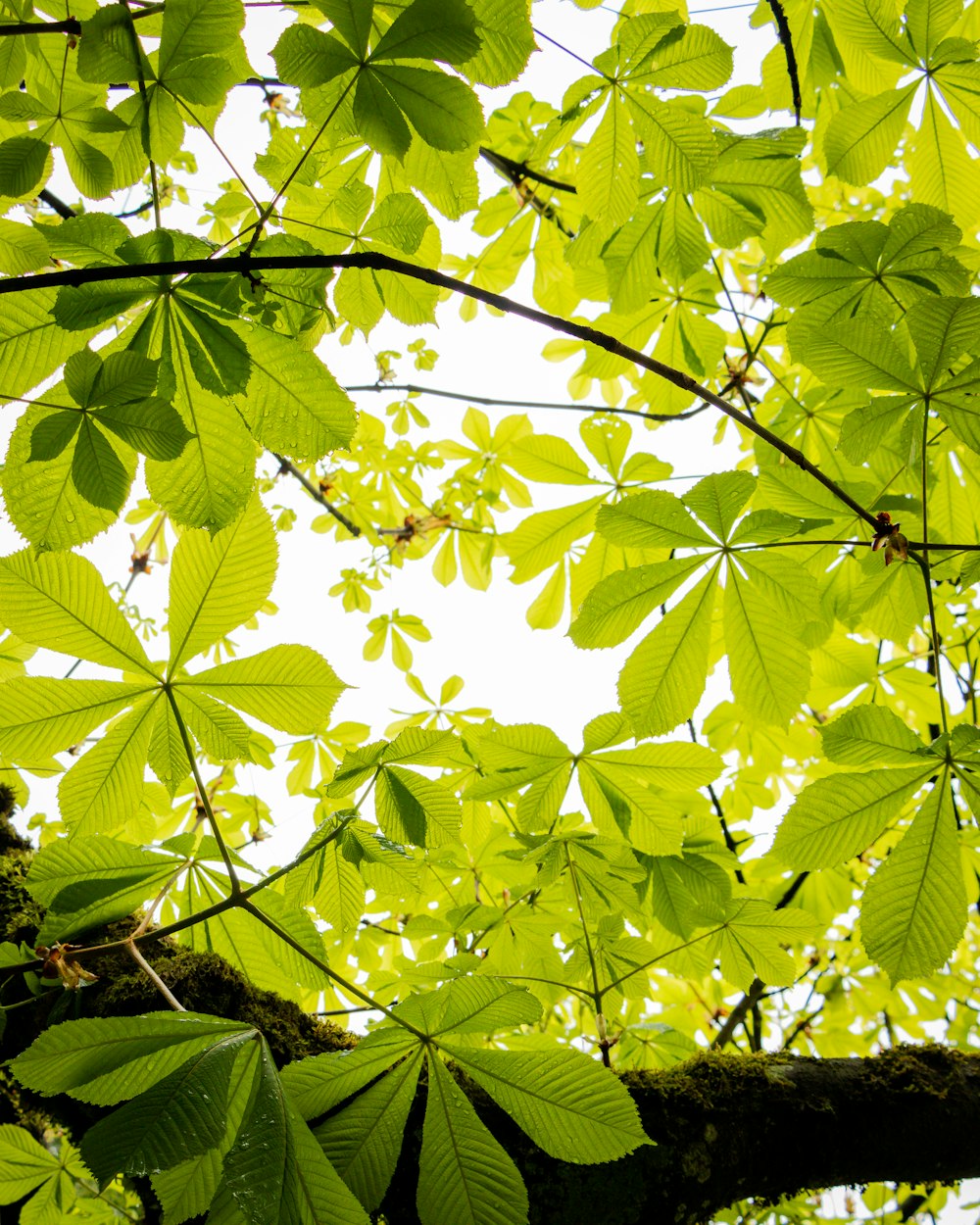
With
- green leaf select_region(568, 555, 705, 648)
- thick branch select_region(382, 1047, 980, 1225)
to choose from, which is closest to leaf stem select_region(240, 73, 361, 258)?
green leaf select_region(568, 555, 705, 648)

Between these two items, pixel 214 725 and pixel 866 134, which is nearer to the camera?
pixel 214 725

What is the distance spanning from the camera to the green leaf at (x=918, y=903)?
1.00 m

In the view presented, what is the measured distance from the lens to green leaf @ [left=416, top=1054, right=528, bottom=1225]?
2.76 ft

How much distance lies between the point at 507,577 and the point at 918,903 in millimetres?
1214

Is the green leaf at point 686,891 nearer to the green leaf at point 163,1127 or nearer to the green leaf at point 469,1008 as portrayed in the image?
the green leaf at point 469,1008

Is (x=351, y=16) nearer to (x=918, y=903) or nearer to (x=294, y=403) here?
(x=294, y=403)

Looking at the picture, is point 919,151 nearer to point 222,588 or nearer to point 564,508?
point 564,508

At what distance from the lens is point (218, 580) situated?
1.05m

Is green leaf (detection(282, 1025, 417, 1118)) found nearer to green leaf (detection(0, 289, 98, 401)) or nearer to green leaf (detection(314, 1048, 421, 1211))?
green leaf (detection(314, 1048, 421, 1211))

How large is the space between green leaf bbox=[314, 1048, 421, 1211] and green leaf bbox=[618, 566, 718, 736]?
60 cm

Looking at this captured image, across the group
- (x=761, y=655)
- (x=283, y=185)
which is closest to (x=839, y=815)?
(x=761, y=655)

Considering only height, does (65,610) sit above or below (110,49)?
below

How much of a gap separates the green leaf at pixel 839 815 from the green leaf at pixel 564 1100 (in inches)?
16.1

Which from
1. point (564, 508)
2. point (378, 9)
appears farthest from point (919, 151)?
point (378, 9)
